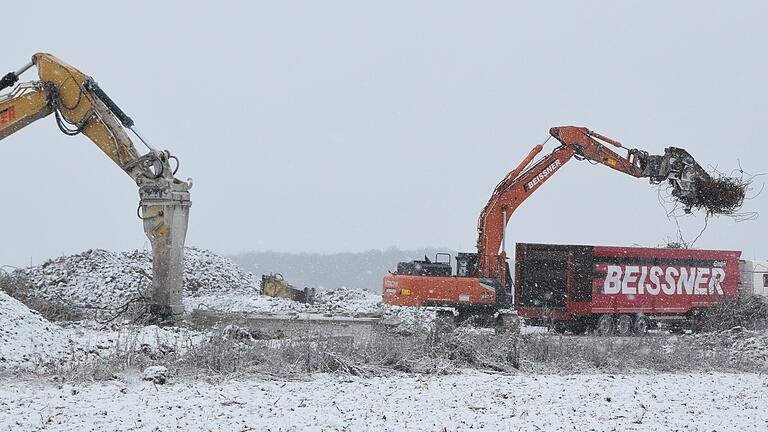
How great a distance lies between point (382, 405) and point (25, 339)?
6714mm

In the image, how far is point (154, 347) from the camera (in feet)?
39.7

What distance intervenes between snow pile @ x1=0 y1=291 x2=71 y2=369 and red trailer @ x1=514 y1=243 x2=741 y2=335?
10.7 meters

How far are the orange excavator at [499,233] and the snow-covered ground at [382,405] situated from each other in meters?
7.03

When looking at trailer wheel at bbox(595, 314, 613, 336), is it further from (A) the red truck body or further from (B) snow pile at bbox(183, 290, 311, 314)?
(B) snow pile at bbox(183, 290, 311, 314)

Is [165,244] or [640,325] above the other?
[165,244]

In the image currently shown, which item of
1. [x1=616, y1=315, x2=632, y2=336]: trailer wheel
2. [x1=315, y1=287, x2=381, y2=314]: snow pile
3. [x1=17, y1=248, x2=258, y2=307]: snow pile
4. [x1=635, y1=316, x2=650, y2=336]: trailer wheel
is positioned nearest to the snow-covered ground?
[x1=616, y1=315, x2=632, y2=336]: trailer wheel

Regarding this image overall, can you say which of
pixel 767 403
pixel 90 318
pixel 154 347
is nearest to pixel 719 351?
pixel 767 403

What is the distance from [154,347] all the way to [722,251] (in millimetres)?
16512

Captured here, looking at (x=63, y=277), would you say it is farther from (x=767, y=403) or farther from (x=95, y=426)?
(x=767, y=403)

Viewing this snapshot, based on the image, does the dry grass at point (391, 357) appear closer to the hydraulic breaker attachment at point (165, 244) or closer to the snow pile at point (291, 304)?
the hydraulic breaker attachment at point (165, 244)

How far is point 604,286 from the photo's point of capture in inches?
821

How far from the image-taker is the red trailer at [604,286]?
20.6m

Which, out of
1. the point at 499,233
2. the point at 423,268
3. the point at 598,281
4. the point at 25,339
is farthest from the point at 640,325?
the point at 25,339

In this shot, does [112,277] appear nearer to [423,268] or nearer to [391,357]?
[423,268]
